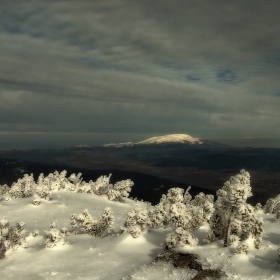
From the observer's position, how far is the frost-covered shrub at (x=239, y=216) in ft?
45.5

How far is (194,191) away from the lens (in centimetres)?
16188

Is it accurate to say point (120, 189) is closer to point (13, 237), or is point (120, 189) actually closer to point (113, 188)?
point (113, 188)

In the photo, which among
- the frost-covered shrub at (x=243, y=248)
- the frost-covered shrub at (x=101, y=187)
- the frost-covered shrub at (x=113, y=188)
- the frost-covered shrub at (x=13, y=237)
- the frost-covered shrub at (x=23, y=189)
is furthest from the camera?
the frost-covered shrub at (x=101, y=187)

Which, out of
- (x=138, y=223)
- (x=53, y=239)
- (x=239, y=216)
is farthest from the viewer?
(x=138, y=223)

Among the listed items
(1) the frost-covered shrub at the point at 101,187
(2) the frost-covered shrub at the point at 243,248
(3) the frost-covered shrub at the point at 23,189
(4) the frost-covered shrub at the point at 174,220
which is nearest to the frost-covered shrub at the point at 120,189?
(1) the frost-covered shrub at the point at 101,187

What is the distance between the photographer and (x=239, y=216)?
14469 millimetres

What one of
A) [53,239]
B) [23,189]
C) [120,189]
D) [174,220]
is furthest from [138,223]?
[23,189]

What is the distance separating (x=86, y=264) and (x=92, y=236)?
523 centimetres

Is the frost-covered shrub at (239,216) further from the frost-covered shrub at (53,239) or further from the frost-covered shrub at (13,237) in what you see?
the frost-covered shrub at (13,237)

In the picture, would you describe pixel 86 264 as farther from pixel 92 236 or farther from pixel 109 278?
pixel 92 236

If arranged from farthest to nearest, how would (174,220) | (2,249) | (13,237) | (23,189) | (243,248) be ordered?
(23,189) < (13,237) < (2,249) < (174,220) < (243,248)

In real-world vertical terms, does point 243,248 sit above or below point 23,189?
above

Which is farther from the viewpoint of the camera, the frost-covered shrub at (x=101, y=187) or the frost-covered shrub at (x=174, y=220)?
the frost-covered shrub at (x=101, y=187)

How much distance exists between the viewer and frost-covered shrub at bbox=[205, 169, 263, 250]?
1387 centimetres
